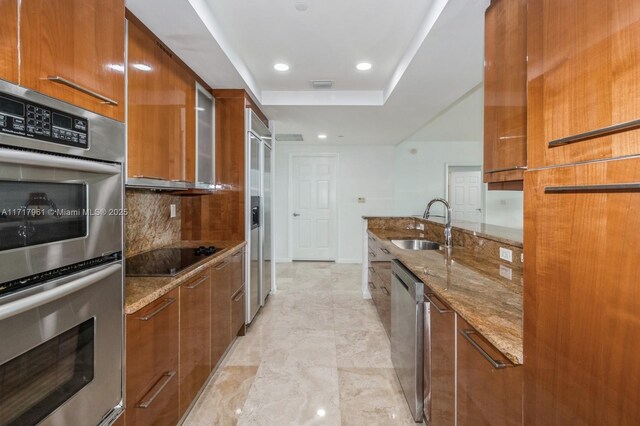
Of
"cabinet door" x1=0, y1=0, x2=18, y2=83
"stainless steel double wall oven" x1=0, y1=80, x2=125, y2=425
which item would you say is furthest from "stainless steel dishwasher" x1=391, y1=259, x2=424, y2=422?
"cabinet door" x1=0, y1=0, x2=18, y2=83

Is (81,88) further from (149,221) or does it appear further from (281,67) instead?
(281,67)

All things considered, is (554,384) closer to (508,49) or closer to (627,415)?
(627,415)

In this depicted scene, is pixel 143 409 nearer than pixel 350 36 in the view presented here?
Yes

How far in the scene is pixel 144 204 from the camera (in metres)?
2.44

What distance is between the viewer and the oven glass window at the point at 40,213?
0.78 meters

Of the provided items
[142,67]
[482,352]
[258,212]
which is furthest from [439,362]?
[258,212]

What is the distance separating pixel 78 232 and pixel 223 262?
1.41m

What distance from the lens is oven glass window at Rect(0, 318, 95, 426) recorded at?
0.80m

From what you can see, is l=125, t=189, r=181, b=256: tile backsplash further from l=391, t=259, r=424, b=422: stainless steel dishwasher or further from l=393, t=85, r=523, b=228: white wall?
l=393, t=85, r=523, b=228: white wall

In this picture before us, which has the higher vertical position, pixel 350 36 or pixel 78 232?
pixel 350 36

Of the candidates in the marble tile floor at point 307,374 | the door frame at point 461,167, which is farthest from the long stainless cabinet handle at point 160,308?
the door frame at point 461,167

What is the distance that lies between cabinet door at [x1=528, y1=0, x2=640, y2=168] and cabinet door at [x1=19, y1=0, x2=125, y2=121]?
135 cm

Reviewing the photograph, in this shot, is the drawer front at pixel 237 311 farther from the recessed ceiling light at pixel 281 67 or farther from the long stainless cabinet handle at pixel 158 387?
the recessed ceiling light at pixel 281 67

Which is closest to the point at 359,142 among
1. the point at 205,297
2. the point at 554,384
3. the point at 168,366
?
the point at 205,297
